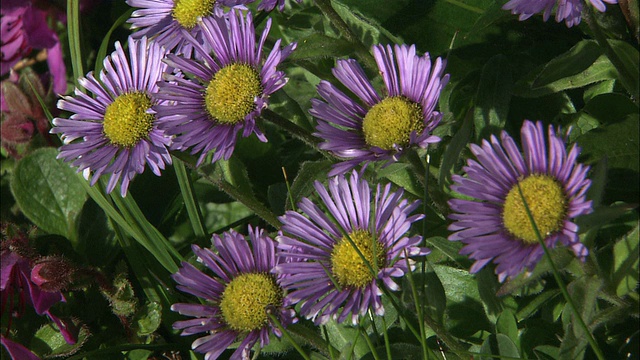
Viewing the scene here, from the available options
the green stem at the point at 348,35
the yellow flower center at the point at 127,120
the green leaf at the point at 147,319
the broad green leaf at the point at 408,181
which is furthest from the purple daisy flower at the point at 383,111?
the green leaf at the point at 147,319

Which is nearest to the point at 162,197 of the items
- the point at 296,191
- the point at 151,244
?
the point at 151,244

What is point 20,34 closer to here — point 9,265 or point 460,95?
point 9,265

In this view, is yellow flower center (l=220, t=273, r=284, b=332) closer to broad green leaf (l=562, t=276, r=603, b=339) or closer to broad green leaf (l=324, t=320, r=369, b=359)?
broad green leaf (l=324, t=320, r=369, b=359)

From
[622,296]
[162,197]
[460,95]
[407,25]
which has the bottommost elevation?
[162,197]

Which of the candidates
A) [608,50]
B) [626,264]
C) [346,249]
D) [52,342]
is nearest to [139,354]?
[52,342]

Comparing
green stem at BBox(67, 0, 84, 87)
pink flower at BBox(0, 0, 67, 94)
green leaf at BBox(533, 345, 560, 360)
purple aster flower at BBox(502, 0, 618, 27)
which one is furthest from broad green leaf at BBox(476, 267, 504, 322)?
pink flower at BBox(0, 0, 67, 94)

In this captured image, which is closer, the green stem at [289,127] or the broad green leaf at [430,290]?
the broad green leaf at [430,290]

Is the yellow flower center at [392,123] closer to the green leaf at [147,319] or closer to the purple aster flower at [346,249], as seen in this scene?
the purple aster flower at [346,249]
